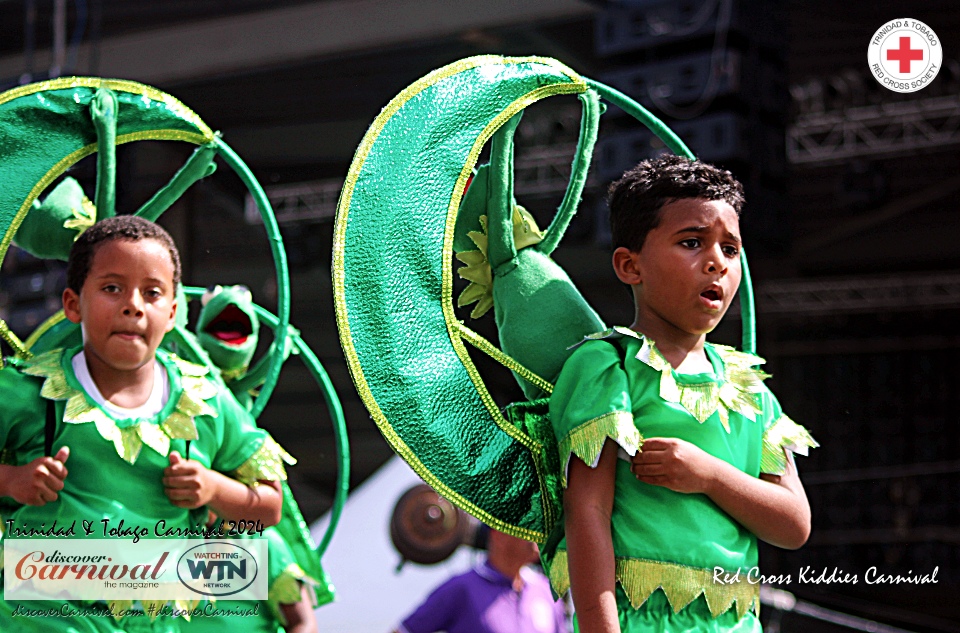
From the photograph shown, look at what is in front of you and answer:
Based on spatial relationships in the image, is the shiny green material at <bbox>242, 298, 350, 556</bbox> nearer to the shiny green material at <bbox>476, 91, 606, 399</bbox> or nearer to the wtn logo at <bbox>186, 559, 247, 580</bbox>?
the wtn logo at <bbox>186, 559, 247, 580</bbox>

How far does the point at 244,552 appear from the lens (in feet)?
7.40

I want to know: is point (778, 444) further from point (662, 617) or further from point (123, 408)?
point (123, 408)

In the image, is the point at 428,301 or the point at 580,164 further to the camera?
the point at 580,164

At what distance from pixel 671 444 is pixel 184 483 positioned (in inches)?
34.9

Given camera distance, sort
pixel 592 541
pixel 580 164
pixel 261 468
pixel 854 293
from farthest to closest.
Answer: pixel 854 293 → pixel 261 468 → pixel 580 164 → pixel 592 541

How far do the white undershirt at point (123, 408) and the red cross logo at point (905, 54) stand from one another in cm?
321

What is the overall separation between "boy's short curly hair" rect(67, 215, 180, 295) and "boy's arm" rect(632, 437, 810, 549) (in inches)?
37.6

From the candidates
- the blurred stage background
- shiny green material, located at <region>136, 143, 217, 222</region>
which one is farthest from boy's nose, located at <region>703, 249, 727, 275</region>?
the blurred stage background

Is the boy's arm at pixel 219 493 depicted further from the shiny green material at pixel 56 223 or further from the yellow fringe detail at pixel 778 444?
the yellow fringe detail at pixel 778 444

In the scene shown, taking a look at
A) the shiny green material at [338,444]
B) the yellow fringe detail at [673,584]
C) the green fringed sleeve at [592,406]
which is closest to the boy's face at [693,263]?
the green fringed sleeve at [592,406]

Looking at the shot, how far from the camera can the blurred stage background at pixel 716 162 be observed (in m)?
5.37

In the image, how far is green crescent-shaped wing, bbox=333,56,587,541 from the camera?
162cm

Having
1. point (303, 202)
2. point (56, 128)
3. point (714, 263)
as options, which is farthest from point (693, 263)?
point (303, 202)

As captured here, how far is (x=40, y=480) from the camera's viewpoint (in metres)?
1.87
